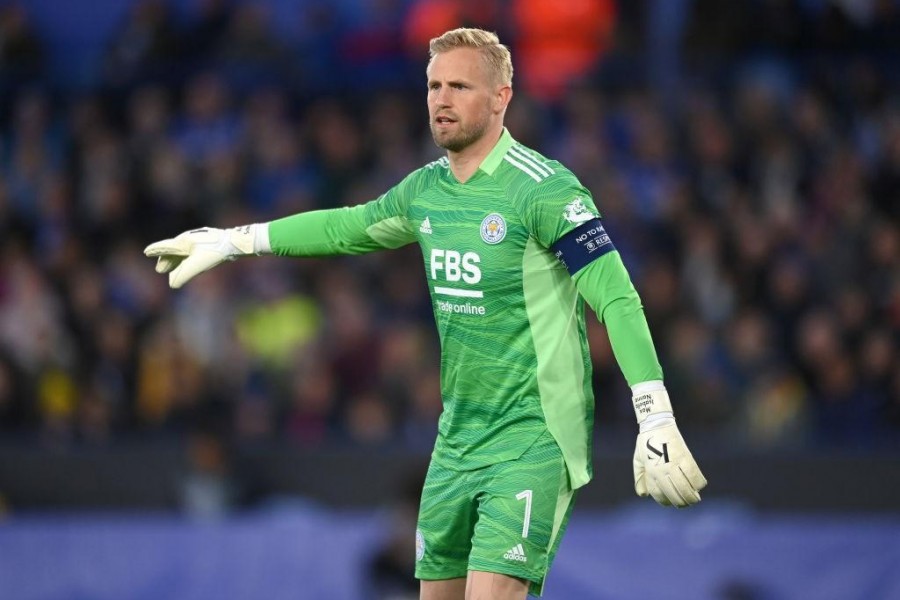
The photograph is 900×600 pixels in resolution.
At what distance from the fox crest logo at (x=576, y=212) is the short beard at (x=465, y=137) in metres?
0.46

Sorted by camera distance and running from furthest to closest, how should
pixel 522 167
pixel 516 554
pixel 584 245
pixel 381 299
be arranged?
pixel 381 299, pixel 522 167, pixel 516 554, pixel 584 245

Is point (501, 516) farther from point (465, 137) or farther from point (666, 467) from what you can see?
point (465, 137)

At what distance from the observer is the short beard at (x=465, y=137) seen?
529cm

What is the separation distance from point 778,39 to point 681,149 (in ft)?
4.73

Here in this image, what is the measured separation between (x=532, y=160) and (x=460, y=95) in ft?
1.10

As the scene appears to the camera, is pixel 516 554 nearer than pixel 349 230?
Yes

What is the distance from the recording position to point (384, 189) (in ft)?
42.2

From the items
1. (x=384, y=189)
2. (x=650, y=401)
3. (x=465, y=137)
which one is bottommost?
(x=650, y=401)

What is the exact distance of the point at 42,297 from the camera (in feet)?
40.9

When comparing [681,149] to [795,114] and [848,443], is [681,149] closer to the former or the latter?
[795,114]

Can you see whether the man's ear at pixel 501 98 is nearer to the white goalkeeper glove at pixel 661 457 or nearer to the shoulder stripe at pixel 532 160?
the shoulder stripe at pixel 532 160

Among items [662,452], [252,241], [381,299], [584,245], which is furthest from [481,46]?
[381,299]

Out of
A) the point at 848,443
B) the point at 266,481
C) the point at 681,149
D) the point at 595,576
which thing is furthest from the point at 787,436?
the point at 266,481

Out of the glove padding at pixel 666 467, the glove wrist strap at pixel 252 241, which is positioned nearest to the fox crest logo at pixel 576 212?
the glove padding at pixel 666 467
